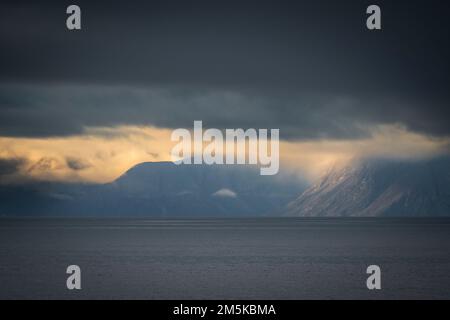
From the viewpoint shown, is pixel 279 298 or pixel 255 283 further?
pixel 255 283

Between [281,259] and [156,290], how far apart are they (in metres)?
63.2

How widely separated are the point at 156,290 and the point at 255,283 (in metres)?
16.2

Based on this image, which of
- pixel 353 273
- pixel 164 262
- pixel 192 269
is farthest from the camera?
pixel 164 262

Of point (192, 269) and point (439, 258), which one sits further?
point (439, 258)

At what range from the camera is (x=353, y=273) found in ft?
391

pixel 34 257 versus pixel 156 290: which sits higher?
pixel 34 257
